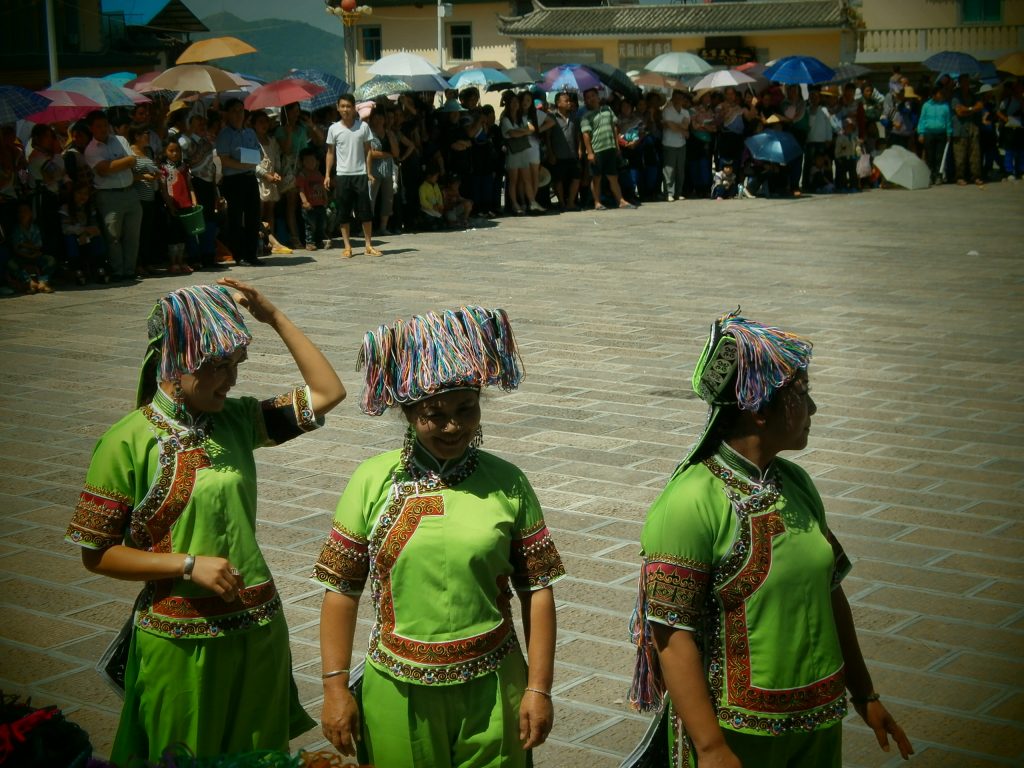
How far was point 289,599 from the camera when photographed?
213 inches

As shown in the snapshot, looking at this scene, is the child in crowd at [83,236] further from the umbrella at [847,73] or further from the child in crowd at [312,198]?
the umbrella at [847,73]

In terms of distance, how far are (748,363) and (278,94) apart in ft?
44.6

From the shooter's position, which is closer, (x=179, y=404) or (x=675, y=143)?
(x=179, y=404)

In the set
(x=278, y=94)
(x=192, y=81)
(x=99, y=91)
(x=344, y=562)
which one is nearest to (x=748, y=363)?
(x=344, y=562)

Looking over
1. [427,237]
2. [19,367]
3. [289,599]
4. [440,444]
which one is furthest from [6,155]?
[440,444]

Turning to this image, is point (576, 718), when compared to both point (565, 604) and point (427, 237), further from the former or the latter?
point (427, 237)

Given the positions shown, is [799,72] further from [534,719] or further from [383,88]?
[534,719]

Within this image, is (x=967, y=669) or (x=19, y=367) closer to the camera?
(x=967, y=669)

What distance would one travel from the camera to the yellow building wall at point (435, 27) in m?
55.6

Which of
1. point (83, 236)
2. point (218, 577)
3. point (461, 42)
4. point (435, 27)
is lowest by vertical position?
point (218, 577)

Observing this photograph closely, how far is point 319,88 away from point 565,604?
1256 centimetres

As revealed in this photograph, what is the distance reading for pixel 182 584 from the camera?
3.31 metres

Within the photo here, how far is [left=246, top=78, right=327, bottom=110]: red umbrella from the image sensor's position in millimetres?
15500

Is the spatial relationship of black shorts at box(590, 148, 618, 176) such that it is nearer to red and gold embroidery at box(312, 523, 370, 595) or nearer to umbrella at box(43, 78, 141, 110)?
umbrella at box(43, 78, 141, 110)
